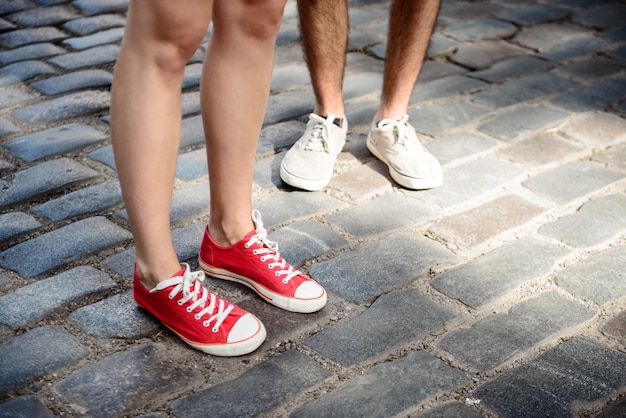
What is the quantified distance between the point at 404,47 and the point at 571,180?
70 cm

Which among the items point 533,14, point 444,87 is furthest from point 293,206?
point 533,14

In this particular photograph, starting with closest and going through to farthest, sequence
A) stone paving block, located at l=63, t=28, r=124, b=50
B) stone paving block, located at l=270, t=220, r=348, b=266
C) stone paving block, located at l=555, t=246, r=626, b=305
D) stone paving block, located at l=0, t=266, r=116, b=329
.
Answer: stone paving block, located at l=0, t=266, r=116, b=329 < stone paving block, located at l=555, t=246, r=626, b=305 < stone paving block, located at l=270, t=220, r=348, b=266 < stone paving block, located at l=63, t=28, r=124, b=50

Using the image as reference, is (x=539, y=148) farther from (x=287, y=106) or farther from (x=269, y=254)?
(x=269, y=254)

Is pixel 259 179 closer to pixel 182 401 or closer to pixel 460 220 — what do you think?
pixel 460 220

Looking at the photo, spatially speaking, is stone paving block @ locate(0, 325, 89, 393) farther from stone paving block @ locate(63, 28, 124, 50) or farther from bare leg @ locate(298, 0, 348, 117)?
stone paving block @ locate(63, 28, 124, 50)

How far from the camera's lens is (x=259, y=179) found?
2646mm

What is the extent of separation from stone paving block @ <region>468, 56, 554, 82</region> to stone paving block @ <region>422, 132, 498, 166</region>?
22.2 inches

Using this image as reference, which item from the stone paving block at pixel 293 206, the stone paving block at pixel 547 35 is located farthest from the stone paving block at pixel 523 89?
the stone paving block at pixel 293 206

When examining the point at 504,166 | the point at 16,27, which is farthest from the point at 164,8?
the point at 16,27

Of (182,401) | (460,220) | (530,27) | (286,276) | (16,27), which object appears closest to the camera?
(182,401)

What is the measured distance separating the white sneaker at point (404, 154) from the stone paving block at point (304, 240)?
38 centimetres

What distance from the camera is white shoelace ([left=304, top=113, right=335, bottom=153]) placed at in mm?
2689

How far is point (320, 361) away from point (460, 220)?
80 cm

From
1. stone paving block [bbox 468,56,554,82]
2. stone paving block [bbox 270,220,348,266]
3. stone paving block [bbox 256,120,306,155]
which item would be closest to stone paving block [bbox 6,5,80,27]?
stone paving block [bbox 256,120,306,155]
